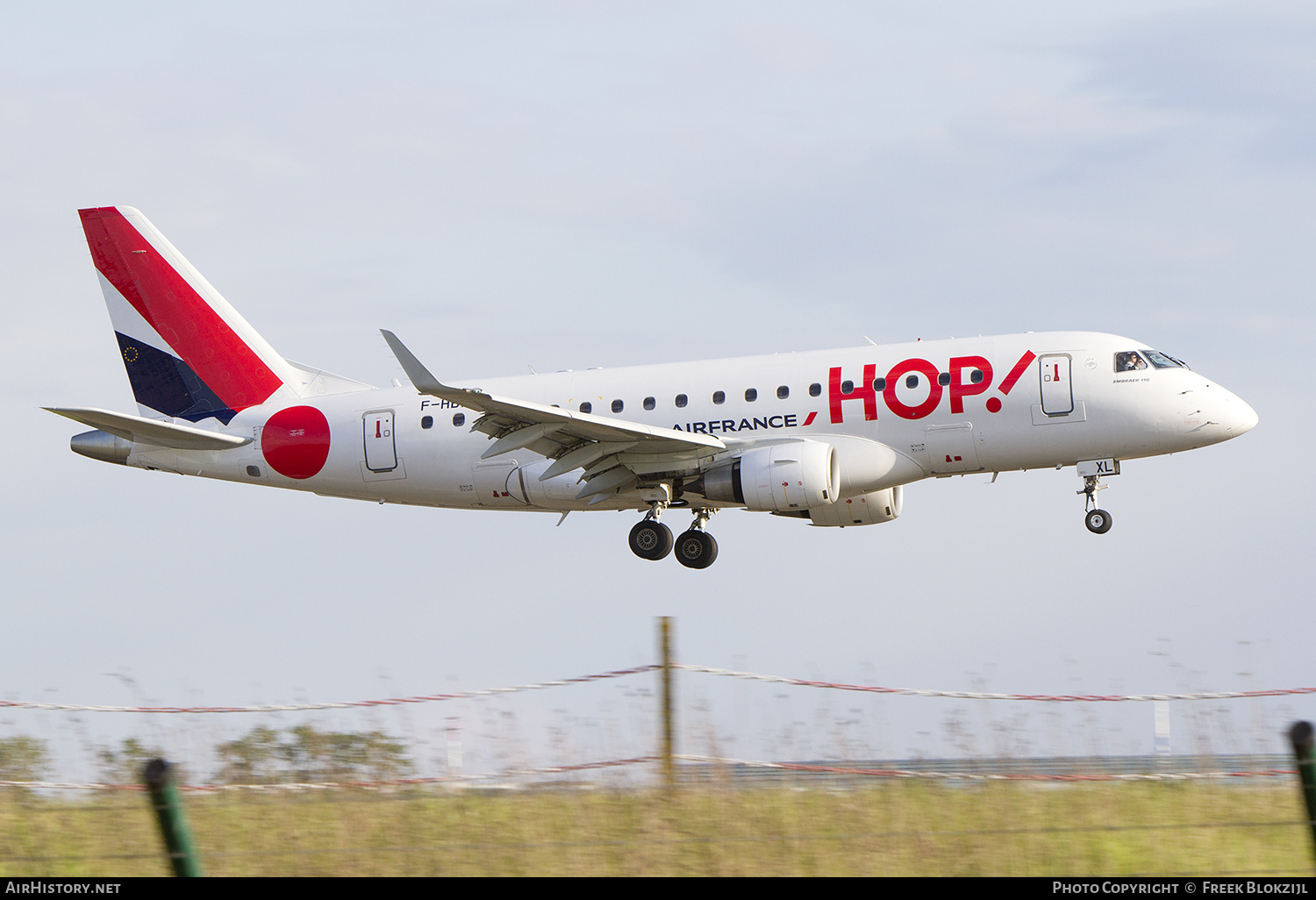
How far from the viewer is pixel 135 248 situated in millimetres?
33000

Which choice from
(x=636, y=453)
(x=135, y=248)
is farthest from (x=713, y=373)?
(x=135, y=248)

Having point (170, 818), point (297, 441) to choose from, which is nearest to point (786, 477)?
point (297, 441)

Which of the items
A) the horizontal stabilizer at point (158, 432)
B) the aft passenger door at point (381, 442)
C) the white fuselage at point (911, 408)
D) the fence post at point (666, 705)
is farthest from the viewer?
the aft passenger door at point (381, 442)

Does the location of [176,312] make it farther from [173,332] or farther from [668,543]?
[668,543]

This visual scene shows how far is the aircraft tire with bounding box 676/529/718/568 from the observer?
28672mm

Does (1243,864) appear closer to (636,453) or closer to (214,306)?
(636,453)

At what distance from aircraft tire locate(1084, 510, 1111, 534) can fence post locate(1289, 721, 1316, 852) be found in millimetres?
19210

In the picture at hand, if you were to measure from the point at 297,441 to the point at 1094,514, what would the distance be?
53.7 feet

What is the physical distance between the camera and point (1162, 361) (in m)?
25.8

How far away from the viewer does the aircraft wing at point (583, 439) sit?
24016mm

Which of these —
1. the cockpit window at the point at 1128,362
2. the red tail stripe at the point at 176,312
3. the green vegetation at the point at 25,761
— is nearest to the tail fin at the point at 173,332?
the red tail stripe at the point at 176,312

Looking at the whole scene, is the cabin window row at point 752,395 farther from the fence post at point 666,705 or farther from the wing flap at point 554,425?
the fence post at point 666,705

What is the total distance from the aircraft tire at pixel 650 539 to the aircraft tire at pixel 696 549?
0.28 m
